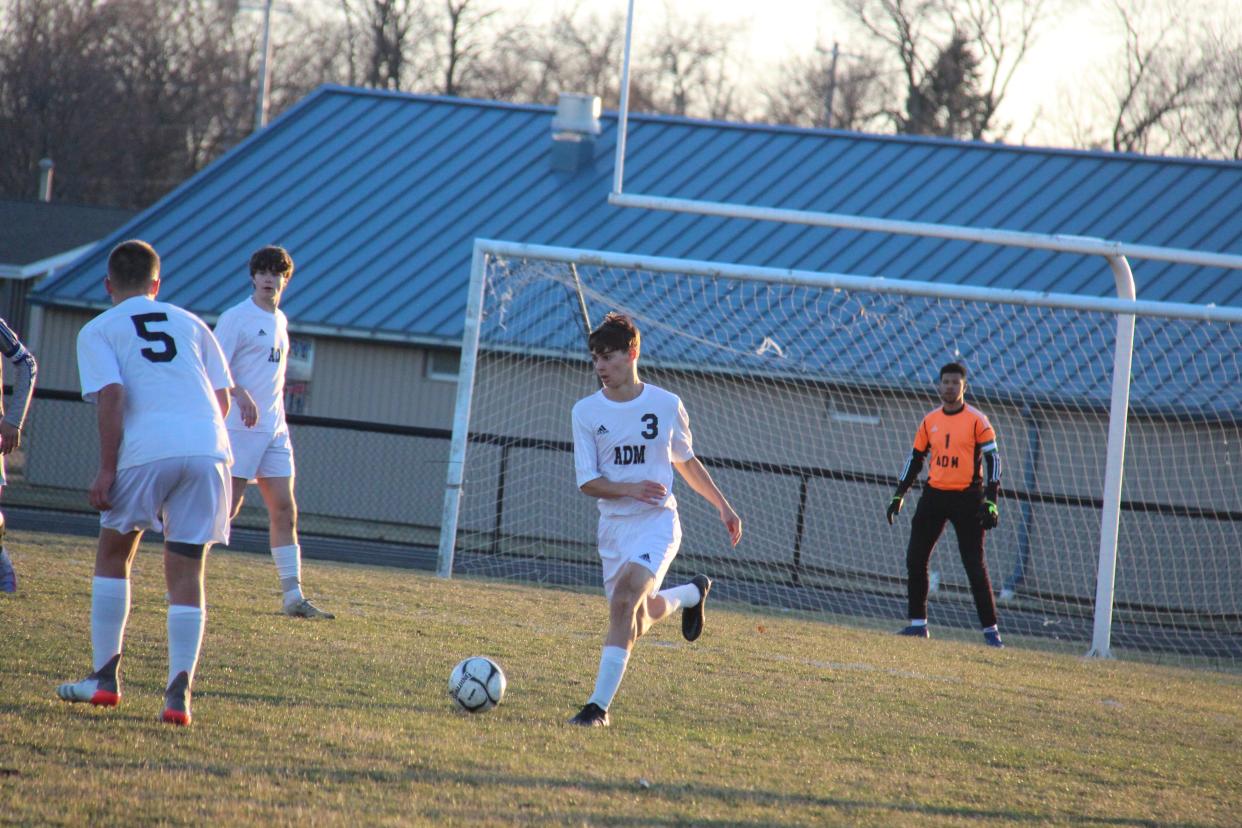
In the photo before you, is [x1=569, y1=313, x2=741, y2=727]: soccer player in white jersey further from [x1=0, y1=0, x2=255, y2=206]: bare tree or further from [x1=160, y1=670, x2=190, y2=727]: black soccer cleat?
[x1=0, y1=0, x2=255, y2=206]: bare tree

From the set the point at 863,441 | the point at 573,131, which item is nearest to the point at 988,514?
the point at 863,441

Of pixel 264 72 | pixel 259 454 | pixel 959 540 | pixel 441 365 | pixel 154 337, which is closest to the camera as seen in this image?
pixel 154 337

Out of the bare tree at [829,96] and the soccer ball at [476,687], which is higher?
the bare tree at [829,96]

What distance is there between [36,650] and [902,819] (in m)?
4.08

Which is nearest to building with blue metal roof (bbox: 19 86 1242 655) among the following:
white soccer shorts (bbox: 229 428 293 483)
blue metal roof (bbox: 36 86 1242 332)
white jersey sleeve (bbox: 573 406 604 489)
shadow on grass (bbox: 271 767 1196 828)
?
blue metal roof (bbox: 36 86 1242 332)

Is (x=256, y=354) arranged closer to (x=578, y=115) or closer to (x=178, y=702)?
(x=178, y=702)

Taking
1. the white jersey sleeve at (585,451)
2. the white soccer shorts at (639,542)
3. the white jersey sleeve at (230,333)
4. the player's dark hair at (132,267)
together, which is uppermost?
the player's dark hair at (132,267)

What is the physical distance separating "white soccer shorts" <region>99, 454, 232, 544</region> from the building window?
13546 mm

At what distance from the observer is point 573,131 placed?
20.5 m

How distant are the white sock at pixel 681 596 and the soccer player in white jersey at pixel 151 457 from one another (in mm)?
2252

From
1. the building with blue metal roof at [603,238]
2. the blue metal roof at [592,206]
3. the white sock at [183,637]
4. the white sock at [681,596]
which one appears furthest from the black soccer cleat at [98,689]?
the blue metal roof at [592,206]

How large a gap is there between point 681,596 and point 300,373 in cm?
1321

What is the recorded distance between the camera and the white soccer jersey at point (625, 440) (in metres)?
5.96

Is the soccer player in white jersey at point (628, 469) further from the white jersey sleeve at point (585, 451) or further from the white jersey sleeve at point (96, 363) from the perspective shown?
the white jersey sleeve at point (96, 363)
